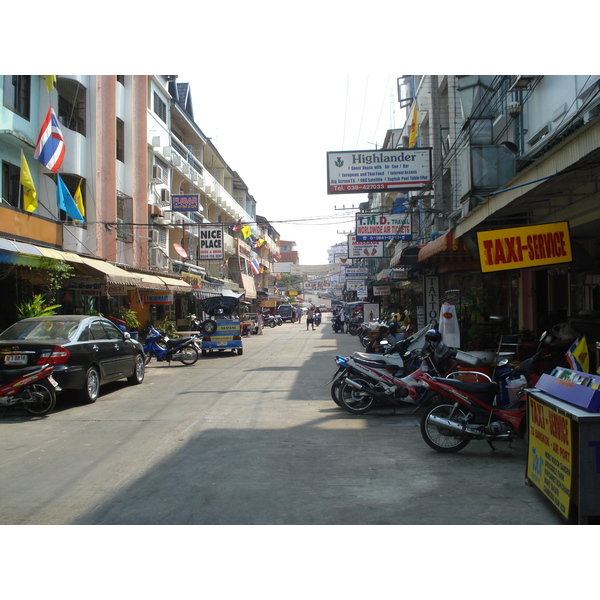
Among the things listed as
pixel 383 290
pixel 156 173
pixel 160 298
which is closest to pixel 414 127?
pixel 383 290

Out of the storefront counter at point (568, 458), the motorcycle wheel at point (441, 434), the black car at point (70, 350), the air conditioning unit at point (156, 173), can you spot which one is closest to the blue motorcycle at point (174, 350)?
the black car at point (70, 350)

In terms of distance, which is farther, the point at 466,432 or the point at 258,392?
the point at 258,392

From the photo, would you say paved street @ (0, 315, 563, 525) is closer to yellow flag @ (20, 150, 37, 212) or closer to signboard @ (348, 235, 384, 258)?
yellow flag @ (20, 150, 37, 212)

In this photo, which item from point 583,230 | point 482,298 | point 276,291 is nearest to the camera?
point 583,230

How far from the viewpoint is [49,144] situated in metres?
14.9

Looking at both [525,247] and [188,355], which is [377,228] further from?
[525,247]

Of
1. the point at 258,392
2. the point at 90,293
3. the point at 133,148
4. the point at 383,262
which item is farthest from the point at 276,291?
the point at 258,392

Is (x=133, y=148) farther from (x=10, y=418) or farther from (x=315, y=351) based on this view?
(x=10, y=418)

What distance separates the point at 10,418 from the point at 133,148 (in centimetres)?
1636

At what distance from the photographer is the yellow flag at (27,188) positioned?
14.1 meters

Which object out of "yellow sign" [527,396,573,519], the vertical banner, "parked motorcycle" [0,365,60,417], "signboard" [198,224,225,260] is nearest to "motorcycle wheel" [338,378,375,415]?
"yellow sign" [527,396,573,519]

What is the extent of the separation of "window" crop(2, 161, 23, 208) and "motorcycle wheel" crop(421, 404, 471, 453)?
43.6 ft

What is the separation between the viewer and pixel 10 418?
8.99 metres

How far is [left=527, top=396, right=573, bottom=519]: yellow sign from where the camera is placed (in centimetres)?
412
